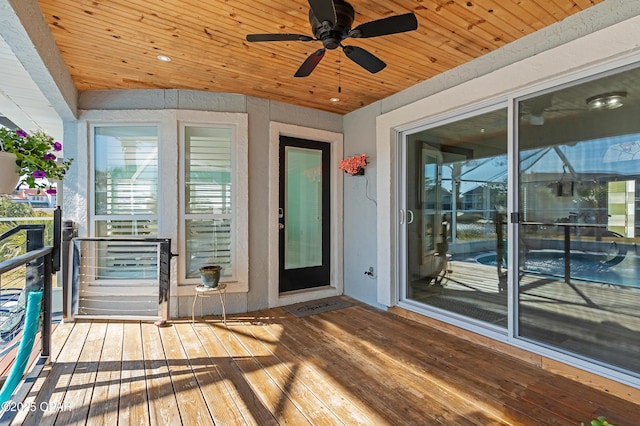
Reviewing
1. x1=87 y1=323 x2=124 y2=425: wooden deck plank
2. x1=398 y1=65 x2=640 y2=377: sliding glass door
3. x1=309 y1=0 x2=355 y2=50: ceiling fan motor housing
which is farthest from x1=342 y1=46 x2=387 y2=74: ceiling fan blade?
x1=87 y1=323 x2=124 y2=425: wooden deck plank

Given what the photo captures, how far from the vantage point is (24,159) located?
6.83 ft

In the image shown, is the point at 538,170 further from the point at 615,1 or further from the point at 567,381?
the point at 567,381

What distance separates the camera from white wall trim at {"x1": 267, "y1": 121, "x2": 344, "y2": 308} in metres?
3.98

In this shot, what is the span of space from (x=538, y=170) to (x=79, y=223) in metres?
4.50

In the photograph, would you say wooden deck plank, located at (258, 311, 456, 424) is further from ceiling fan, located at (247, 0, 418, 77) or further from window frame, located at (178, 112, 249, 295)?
ceiling fan, located at (247, 0, 418, 77)

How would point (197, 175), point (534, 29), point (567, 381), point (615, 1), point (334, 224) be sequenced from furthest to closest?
point (334, 224), point (197, 175), point (534, 29), point (567, 381), point (615, 1)

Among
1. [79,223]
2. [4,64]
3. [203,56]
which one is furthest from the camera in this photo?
[79,223]

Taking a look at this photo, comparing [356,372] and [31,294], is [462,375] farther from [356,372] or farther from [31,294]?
[31,294]

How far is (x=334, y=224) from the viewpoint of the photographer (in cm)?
450

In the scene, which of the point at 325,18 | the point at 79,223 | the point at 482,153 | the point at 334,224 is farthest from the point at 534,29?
the point at 79,223

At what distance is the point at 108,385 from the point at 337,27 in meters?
2.82

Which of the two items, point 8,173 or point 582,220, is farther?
point 582,220

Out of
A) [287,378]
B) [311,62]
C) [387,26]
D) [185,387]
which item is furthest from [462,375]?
[311,62]

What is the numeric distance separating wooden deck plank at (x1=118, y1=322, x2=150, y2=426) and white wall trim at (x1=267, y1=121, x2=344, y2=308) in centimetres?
155
